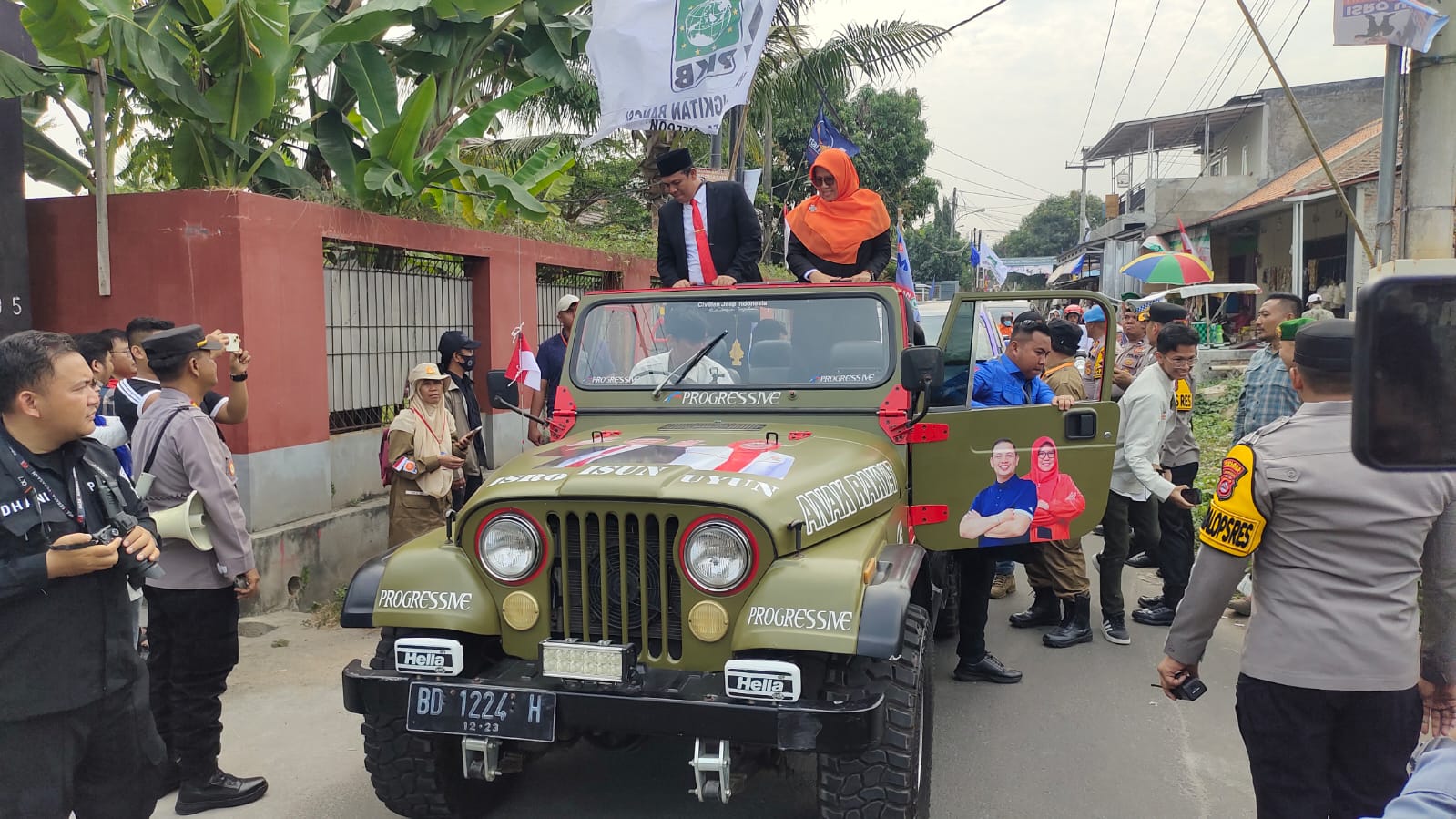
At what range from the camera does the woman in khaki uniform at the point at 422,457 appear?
5914mm

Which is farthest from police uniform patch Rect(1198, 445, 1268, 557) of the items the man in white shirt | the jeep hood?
the man in white shirt

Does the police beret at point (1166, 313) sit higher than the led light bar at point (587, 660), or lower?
higher

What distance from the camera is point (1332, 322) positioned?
8.47 feet

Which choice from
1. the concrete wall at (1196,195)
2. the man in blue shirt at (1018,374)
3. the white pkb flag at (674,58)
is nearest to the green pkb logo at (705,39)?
the white pkb flag at (674,58)

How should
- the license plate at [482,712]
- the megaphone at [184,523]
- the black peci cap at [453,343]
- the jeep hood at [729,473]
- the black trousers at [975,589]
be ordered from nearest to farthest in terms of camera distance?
the license plate at [482,712] → the jeep hood at [729,473] → the megaphone at [184,523] → the black trousers at [975,589] → the black peci cap at [453,343]

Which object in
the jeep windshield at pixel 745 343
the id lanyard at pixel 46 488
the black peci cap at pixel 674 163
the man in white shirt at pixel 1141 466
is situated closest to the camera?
the id lanyard at pixel 46 488

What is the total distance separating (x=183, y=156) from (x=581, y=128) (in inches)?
398

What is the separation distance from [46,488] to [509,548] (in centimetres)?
127

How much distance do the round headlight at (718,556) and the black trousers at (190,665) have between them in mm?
1863

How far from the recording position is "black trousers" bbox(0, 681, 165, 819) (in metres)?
2.63

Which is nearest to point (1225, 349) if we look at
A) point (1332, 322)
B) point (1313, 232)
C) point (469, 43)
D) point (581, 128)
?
point (1313, 232)

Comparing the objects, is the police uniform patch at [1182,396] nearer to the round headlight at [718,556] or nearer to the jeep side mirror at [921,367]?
the jeep side mirror at [921,367]

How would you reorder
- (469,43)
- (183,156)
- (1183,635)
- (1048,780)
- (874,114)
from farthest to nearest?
1. (874,114)
2. (469,43)
3. (183,156)
4. (1048,780)
5. (1183,635)

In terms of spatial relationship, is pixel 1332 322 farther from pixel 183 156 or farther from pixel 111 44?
pixel 183 156
